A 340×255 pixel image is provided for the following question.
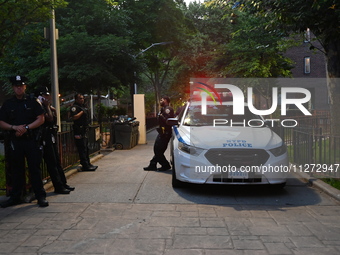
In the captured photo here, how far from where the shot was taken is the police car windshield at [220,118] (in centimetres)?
851

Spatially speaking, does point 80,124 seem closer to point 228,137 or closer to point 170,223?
point 228,137

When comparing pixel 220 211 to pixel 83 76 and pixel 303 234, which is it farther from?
pixel 83 76

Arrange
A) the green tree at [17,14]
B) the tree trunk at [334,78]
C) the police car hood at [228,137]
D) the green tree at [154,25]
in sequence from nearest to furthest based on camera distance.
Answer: the police car hood at [228,137]
the green tree at [17,14]
the tree trunk at [334,78]
the green tree at [154,25]

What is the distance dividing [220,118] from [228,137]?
1263 millimetres

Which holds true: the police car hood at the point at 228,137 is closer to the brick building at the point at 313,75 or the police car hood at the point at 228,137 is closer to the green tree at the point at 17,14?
the green tree at the point at 17,14

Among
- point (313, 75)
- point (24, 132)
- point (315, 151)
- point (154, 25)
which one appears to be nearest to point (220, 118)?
point (315, 151)

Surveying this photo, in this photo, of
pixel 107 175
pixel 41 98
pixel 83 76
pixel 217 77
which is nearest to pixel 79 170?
pixel 107 175

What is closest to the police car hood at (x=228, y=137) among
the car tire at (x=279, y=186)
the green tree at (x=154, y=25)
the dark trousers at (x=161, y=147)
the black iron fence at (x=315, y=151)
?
the car tire at (x=279, y=186)

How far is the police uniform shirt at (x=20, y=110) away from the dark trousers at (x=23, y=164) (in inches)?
11.8

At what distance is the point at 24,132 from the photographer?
6.44 m

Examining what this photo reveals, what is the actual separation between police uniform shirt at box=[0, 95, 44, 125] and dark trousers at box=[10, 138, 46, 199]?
30cm

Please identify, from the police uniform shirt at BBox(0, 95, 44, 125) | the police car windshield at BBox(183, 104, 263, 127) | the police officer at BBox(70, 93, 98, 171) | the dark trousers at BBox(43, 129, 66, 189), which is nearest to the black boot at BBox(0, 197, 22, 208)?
the dark trousers at BBox(43, 129, 66, 189)

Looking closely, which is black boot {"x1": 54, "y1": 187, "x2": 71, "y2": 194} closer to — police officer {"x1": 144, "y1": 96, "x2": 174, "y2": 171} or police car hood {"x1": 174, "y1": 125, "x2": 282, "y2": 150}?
police car hood {"x1": 174, "y1": 125, "x2": 282, "y2": 150}

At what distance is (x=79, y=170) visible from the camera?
10.2 meters
